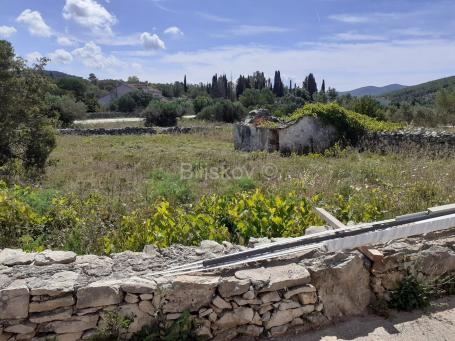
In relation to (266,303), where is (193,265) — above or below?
above

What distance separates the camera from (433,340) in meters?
3.16

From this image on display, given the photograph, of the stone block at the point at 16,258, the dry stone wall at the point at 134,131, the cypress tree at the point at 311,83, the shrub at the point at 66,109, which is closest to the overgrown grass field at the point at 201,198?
the stone block at the point at 16,258

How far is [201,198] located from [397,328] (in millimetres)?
3537

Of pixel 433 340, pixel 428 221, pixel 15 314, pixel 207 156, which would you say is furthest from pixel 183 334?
pixel 207 156

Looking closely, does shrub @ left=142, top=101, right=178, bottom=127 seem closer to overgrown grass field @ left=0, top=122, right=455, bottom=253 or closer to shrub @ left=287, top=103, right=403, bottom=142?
shrub @ left=287, top=103, right=403, bottom=142

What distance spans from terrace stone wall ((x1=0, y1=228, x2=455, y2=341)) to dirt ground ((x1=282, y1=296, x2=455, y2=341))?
0.34ft

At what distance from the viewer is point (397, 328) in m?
3.29

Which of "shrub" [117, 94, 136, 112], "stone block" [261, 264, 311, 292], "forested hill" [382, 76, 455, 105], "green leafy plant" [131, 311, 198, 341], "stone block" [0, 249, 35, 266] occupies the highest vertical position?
"forested hill" [382, 76, 455, 105]

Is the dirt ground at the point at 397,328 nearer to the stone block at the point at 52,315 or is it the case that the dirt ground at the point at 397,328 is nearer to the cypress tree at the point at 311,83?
the stone block at the point at 52,315

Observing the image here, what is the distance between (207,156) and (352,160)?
16.2 feet

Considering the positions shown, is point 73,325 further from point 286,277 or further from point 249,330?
point 286,277

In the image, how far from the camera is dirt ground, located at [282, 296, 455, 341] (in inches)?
126

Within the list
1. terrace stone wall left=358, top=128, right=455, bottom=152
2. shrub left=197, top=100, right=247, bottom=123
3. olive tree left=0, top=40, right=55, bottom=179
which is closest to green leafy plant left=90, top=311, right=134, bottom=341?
olive tree left=0, top=40, right=55, bottom=179

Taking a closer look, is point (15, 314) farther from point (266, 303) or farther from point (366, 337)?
point (366, 337)
